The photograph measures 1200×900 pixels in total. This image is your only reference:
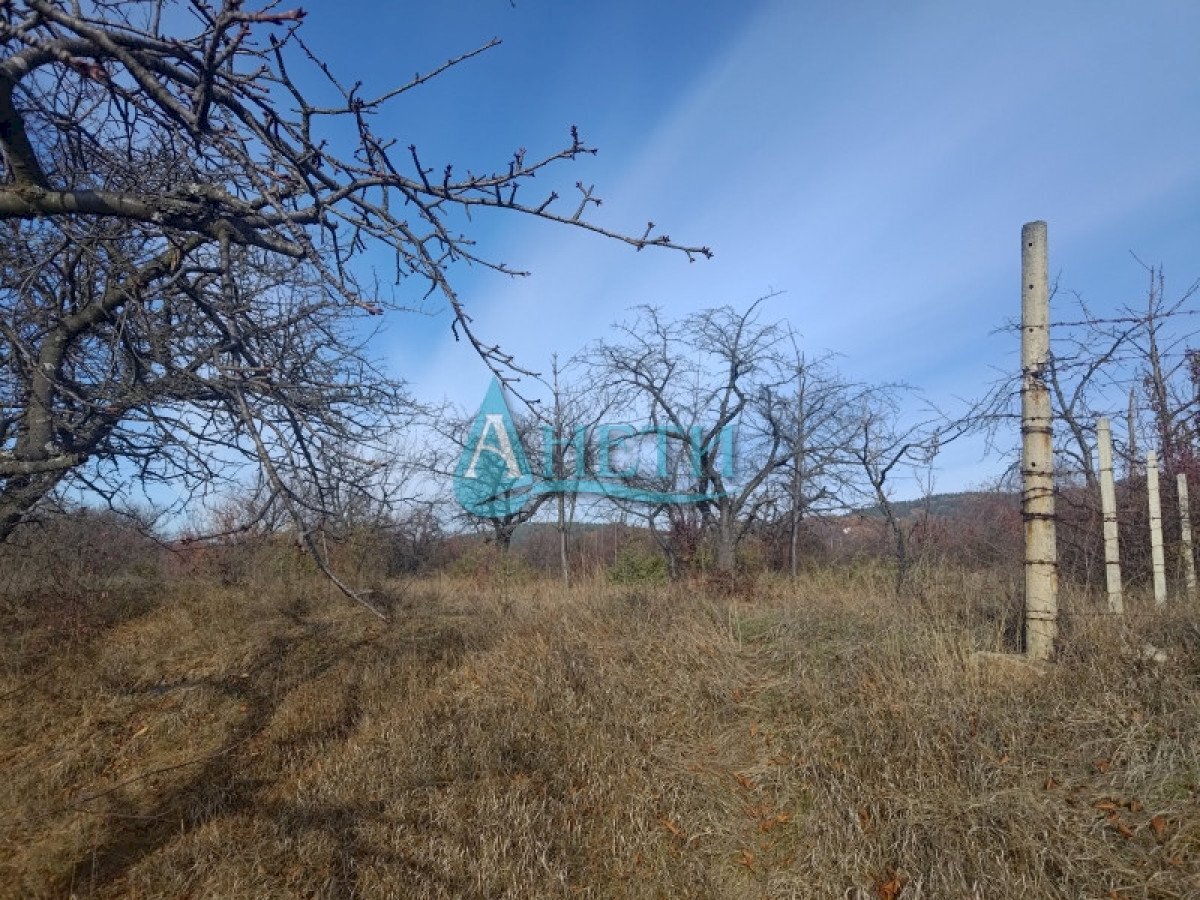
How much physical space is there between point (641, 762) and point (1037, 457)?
124 inches

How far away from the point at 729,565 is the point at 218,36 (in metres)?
13.8

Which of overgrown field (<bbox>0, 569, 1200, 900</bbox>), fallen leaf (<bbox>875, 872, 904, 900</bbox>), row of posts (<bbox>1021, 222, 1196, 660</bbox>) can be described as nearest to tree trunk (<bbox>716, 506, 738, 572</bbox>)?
overgrown field (<bbox>0, 569, 1200, 900</bbox>)

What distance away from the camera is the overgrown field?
3.35 metres

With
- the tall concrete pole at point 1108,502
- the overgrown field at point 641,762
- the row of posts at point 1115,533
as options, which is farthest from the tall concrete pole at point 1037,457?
the tall concrete pole at point 1108,502

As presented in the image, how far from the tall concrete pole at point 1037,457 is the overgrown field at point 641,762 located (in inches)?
13.1

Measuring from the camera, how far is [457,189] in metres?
2.56

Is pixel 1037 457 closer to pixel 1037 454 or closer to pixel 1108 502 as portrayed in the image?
pixel 1037 454

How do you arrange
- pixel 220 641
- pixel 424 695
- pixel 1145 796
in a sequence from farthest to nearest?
pixel 220 641, pixel 424 695, pixel 1145 796

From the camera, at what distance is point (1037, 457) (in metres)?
4.48

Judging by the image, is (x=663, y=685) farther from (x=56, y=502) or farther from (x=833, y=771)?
(x=56, y=502)

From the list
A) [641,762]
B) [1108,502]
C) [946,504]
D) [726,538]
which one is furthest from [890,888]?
[726,538]

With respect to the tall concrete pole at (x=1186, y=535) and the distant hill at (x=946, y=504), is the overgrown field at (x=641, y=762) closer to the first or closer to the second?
the tall concrete pole at (x=1186, y=535)

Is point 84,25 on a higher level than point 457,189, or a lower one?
higher

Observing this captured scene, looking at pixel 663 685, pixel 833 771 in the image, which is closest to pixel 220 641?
pixel 663 685
